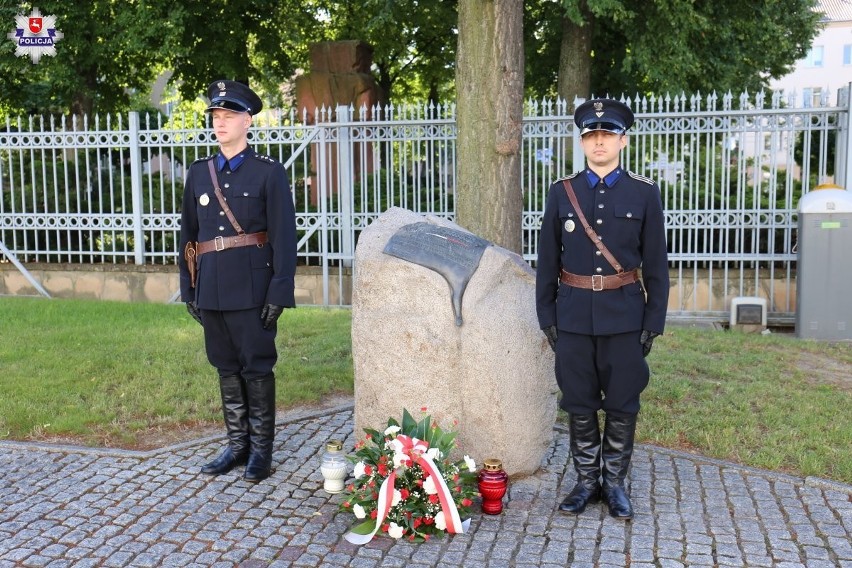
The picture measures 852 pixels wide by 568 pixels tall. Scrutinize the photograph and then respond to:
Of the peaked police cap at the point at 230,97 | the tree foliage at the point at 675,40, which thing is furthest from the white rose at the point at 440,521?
the tree foliage at the point at 675,40

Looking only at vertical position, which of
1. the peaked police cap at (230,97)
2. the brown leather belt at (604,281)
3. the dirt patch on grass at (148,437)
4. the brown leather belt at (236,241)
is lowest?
the dirt patch on grass at (148,437)

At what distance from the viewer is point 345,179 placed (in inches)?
388

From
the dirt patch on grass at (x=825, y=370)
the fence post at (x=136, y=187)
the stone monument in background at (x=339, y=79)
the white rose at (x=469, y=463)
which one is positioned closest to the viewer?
the white rose at (x=469, y=463)

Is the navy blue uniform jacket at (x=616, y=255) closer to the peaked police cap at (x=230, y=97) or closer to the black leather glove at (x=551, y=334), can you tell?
the black leather glove at (x=551, y=334)

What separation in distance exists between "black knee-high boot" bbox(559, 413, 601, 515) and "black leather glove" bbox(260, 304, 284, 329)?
4.97ft

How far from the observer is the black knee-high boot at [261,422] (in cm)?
458

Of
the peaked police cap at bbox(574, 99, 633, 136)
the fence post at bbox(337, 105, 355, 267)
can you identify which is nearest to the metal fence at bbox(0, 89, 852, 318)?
the fence post at bbox(337, 105, 355, 267)

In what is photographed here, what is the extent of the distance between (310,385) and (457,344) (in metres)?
2.34

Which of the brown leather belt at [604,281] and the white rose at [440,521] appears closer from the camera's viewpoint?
the white rose at [440,521]

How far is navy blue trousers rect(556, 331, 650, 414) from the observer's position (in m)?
4.02

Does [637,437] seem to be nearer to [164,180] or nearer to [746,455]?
[746,455]

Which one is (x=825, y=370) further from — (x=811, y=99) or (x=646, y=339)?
(x=646, y=339)

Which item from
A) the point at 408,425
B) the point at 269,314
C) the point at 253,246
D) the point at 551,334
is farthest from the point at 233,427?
the point at 551,334

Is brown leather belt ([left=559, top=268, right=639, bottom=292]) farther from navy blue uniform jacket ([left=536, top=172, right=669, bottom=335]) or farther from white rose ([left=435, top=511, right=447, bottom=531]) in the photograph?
white rose ([left=435, top=511, right=447, bottom=531])
